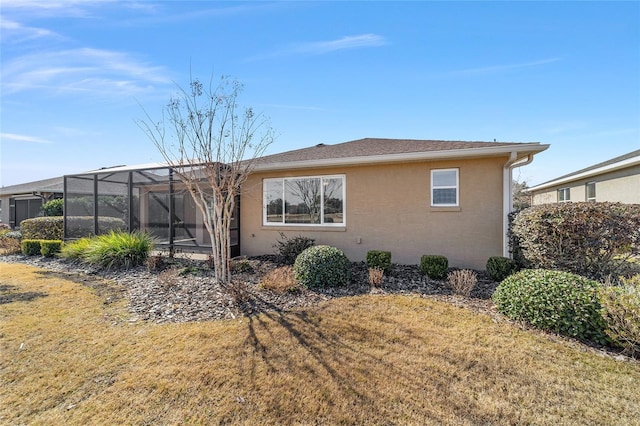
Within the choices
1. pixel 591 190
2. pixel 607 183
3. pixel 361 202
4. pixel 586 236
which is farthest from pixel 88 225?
pixel 591 190

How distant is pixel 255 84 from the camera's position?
26.6 feet

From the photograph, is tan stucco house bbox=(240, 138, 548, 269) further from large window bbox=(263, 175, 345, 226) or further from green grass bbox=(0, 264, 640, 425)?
green grass bbox=(0, 264, 640, 425)

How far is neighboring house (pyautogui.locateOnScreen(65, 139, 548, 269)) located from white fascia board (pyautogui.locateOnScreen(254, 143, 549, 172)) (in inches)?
1.0

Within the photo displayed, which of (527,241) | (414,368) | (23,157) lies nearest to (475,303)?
(527,241)

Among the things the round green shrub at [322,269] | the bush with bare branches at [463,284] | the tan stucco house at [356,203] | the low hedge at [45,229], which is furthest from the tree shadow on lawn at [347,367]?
the low hedge at [45,229]

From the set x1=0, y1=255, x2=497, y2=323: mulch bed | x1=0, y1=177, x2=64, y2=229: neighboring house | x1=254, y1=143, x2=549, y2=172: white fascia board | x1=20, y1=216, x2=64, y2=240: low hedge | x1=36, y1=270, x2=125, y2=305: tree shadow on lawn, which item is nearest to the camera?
x1=0, y1=255, x2=497, y2=323: mulch bed

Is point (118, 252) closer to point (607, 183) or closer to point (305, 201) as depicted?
point (305, 201)

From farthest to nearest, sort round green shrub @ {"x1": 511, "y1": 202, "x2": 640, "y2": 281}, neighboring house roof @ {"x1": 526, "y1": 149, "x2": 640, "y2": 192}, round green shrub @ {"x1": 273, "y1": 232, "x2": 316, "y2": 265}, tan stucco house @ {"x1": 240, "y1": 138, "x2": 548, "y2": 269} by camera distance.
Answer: neighboring house roof @ {"x1": 526, "y1": 149, "x2": 640, "y2": 192} < round green shrub @ {"x1": 273, "y1": 232, "x2": 316, "y2": 265} < tan stucco house @ {"x1": 240, "y1": 138, "x2": 548, "y2": 269} < round green shrub @ {"x1": 511, "y1": 202, "x2": 640, "y2": 281}

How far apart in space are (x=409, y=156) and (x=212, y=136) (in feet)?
16.7

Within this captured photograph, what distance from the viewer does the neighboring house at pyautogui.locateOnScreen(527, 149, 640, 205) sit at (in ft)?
37.9

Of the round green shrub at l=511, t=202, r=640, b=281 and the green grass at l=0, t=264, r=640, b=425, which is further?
the round green shrub at l=511, t=202, r=640, b=281

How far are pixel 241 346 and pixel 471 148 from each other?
682 cm

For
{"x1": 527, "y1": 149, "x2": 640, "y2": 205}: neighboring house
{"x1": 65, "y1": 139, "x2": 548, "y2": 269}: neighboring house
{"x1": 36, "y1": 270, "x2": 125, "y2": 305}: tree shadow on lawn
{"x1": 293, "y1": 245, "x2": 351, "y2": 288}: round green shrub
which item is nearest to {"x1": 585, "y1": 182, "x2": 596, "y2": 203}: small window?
{"x1": 527, "y1": 149, "x2": 640, "y2": 205}: neighboring house

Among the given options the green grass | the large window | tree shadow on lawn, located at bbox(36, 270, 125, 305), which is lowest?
the green grass
